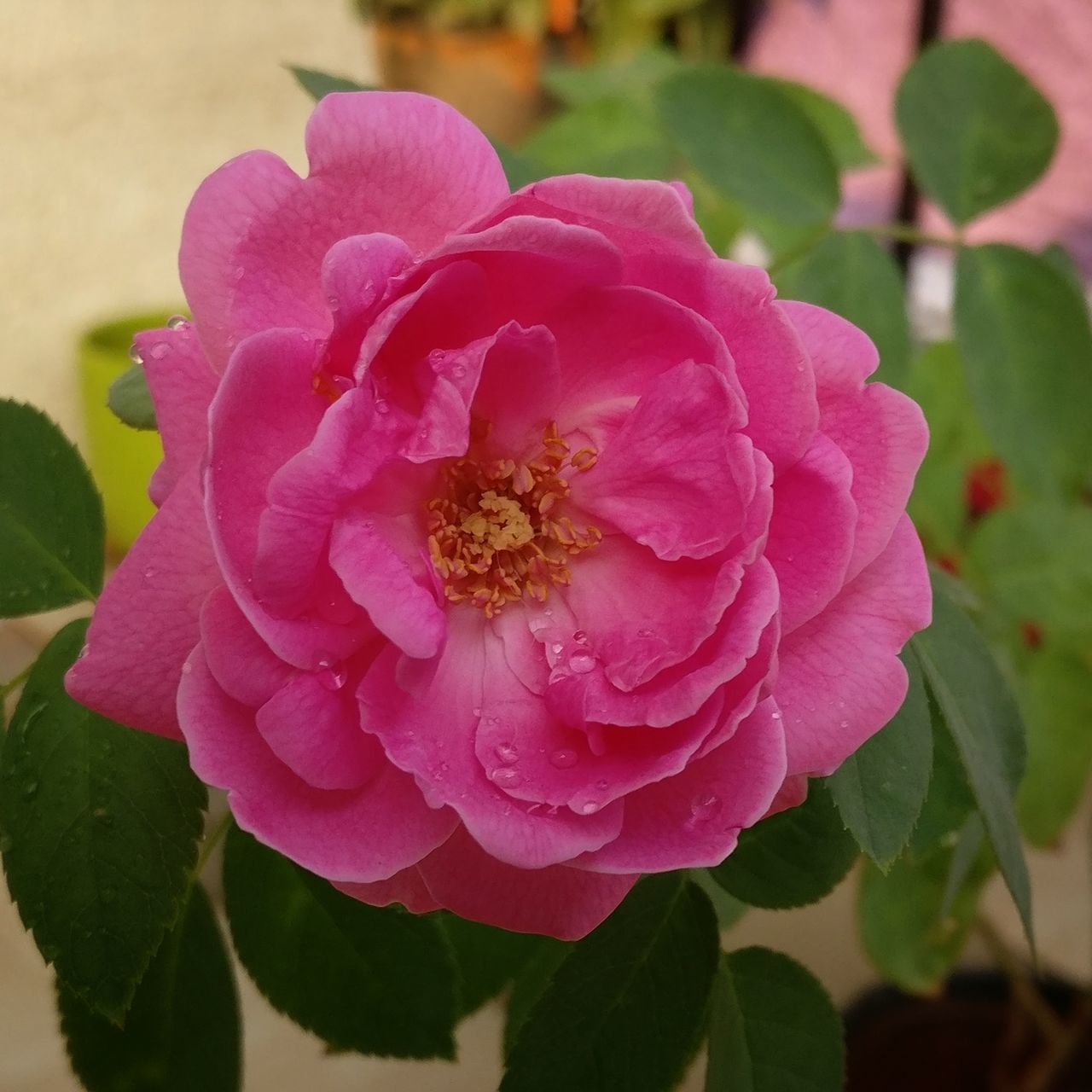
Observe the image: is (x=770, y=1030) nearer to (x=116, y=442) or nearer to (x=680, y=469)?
(x=680, y=469)

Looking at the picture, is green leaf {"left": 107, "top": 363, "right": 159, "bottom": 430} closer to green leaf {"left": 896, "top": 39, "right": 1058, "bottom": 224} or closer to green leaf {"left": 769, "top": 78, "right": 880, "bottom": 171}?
green leaf {"left": 896, "top": 39, "right": 1058, "bottom": 224}

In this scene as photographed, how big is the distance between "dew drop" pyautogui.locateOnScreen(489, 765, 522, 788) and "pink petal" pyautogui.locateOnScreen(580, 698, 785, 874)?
26 mm

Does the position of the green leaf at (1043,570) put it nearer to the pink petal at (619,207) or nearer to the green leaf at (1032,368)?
the green leaf at (1032,368)

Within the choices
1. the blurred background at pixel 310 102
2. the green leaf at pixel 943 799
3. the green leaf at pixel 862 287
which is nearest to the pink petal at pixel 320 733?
the green leaf at pixel 943 799

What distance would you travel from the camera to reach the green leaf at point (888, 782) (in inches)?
11.7

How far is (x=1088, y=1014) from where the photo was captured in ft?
2.73

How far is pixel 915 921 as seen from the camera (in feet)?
2.23

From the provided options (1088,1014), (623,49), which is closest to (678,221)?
(1088,1014)

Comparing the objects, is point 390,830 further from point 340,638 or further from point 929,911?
point 929,911

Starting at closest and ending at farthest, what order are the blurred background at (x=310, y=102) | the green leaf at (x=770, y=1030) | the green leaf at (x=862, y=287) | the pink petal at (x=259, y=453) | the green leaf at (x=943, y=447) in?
1. the pink petal at (x=259, y=453)
2. the green leaf at (x=770, y=1030)
3. the green leaf at (x=862, y=287)
4. the green leaf at (x=943, y=447)
5. the blurred background at (x=310, y=102)

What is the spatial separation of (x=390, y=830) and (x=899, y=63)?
1.40 meters

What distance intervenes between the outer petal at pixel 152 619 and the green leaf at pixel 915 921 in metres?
0.48

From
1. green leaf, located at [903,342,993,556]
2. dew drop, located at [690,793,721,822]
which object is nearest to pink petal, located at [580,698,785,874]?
dew drop, located at [690,793,721,822]

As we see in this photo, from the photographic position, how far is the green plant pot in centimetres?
67
